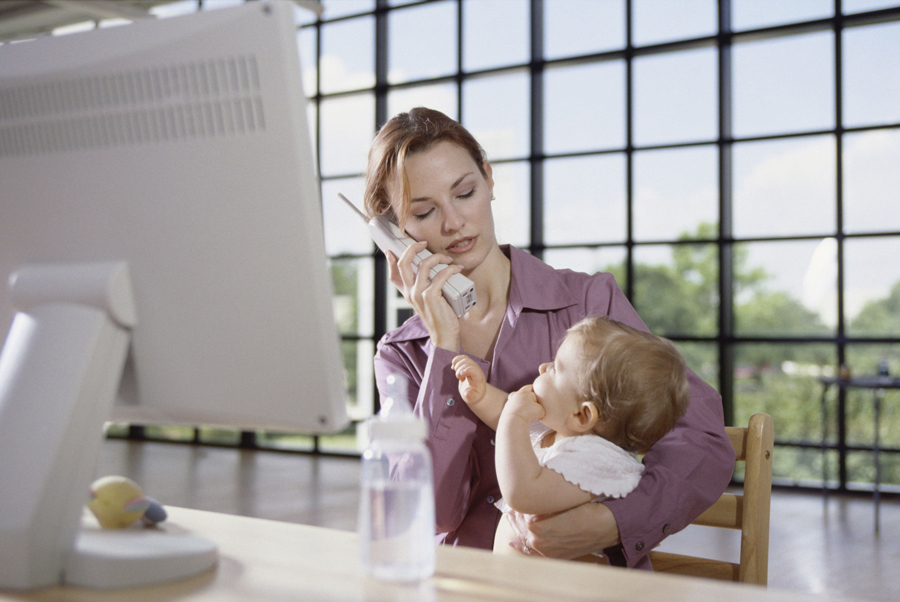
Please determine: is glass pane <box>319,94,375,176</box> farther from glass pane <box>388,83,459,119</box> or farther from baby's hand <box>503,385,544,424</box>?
baby's hand <box>503,385,544,424</box>

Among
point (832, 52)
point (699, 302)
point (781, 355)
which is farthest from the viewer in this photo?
point (699, 302)

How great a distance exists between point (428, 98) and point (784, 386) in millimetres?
3695

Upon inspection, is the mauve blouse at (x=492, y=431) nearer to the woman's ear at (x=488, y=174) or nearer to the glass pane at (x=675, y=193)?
the woman's ear at (x=488, y=174)

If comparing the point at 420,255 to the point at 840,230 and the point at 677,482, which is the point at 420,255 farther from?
the point at 840,230

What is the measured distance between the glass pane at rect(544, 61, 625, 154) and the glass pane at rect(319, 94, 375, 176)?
168cm

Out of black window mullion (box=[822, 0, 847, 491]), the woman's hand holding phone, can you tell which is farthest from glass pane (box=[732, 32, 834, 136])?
the woman's hand holding phone

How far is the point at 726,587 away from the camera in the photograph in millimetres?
732

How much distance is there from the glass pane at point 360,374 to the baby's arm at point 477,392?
550cm

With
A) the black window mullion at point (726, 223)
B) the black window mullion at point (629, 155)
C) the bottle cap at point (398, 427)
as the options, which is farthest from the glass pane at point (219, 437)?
the bottle cap at point (398, 427)

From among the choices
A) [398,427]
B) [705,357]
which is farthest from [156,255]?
[705,357]

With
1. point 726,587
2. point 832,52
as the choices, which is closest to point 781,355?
point 832,52

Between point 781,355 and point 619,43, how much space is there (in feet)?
8.57

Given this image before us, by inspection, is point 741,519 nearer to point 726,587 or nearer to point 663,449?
point 663,449

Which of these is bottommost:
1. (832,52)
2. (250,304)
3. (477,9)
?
(250,304)
